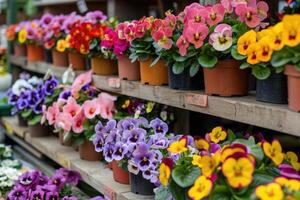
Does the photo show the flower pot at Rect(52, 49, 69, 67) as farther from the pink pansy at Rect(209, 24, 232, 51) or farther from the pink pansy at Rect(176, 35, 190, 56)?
the pink pansy at Rect(209, 24, 232, 51)

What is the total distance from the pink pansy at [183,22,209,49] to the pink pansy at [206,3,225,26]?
51 mm

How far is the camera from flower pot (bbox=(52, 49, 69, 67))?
3.71 meters

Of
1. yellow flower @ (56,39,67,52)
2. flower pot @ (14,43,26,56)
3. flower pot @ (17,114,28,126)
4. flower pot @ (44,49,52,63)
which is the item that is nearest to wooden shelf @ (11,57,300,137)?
yellow flower @ (56,39,67,52)

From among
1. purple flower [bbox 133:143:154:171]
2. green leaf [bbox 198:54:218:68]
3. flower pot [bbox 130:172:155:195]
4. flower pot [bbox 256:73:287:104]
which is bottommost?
flower pot [bbox 130:172:155:195]

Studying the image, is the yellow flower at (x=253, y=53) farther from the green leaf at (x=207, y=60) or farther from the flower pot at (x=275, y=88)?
the green leaf at (x=207, y=60)

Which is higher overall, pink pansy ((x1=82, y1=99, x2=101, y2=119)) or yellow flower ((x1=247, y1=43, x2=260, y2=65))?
yellow flower ((x1=247, y1=43, x2=260, y2=65))

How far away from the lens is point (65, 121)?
297cm

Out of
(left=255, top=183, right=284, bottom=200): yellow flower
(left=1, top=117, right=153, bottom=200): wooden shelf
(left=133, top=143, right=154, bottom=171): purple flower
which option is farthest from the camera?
(left=1, top=117, right=153, bottom=200): wooden shelf

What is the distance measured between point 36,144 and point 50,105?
0.38 metres

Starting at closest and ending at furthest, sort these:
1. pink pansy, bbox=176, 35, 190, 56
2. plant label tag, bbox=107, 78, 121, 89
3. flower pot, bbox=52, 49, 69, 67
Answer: pink pansy, bbox=176, 35, 190, 56 < plant label tag, bbox=107, 78, 121, 89 < flower pot, bbox=52, 49, 69, 67

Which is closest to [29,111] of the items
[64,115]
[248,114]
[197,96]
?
[64,115]

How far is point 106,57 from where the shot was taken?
2.90 metres

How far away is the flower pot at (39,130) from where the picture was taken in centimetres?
376

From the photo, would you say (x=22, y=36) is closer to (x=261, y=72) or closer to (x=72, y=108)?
(x=72, y=108)
